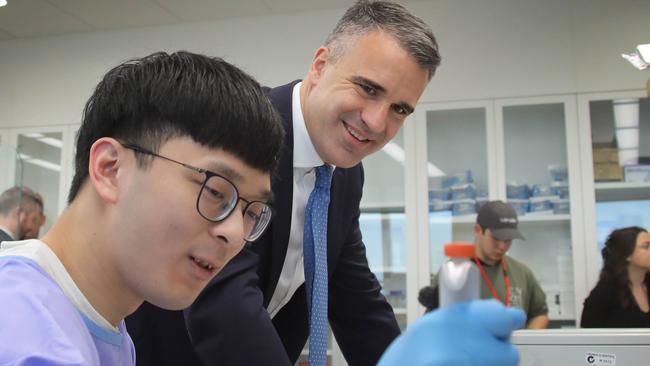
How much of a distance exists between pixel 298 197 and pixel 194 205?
0.48 meters

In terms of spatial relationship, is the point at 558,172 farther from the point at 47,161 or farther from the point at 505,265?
the point at 47,161

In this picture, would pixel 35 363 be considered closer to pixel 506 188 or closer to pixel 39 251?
pixel 39 251

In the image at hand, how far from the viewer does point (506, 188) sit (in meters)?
3.59

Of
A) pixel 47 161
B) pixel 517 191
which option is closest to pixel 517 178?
pixel 517 191

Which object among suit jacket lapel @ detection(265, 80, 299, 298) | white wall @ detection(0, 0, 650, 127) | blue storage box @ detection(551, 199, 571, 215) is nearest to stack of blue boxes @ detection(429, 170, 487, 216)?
blue storage box @ detection(551, 199, 571, 215)

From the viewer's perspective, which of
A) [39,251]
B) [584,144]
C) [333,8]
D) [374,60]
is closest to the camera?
[39,251]

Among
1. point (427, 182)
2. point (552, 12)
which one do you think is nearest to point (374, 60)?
point (427, 182)

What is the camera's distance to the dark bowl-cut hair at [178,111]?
77 centimetres

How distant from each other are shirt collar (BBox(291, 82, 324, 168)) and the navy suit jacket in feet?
0.05

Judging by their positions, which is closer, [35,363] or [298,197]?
[35,363]

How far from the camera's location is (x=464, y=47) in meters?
3.81

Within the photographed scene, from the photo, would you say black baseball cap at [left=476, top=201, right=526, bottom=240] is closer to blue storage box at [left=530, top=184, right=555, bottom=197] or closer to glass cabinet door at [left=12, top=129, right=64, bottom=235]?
blue storage box at [left=530, top=184, right=555, bottom=197]

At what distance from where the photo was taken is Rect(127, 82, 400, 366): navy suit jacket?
96 centimetres

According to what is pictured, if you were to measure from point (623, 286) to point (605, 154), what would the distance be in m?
0.75
